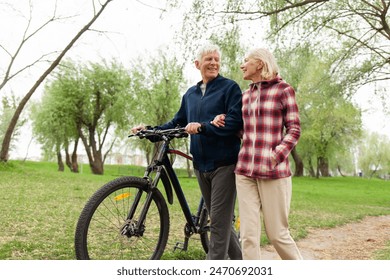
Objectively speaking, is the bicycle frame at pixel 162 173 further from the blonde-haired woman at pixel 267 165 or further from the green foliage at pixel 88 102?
the green foliage at pixel 88 102

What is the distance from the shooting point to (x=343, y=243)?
21.5 feet

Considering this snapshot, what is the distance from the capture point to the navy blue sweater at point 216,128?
318 centimetres

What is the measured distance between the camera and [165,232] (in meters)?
3.56

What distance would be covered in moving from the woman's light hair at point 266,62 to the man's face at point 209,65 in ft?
1.23

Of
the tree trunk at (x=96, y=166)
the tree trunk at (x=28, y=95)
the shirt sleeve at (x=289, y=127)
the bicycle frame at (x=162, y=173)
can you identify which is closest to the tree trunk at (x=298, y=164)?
the tree trunk at (x=96, y=166)

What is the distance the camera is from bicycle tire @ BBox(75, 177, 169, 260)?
298 cm

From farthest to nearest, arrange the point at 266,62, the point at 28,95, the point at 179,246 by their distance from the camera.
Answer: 1. the point at 28,95
2. the point at 179,246
3. the point at 266,62

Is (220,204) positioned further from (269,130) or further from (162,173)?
(269,130)

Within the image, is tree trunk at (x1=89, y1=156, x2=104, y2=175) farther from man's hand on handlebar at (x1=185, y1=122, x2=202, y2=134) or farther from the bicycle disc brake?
man's hand on handlebar at (x1=185, y1=122, x2=202, y2=134)

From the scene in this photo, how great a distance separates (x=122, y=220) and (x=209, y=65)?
1395mm

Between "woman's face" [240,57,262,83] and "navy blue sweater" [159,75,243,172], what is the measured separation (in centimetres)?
21

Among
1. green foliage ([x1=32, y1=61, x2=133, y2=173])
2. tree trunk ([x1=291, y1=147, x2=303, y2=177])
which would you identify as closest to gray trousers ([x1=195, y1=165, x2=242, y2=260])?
green foliage ([x1=32, y1=61, x2=133, y2=173])

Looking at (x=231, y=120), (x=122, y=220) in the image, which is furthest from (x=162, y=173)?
(x=231, y=120)
